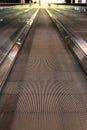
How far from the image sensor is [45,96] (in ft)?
13.0

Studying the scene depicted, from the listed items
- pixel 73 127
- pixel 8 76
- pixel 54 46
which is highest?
pixel 73 127

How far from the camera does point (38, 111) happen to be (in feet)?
11.2

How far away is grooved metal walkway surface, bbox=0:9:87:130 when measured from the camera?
123 inches

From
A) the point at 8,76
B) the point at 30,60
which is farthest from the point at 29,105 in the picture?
the point at 30,60

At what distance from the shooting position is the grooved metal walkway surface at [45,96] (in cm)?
313

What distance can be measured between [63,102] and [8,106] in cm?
65

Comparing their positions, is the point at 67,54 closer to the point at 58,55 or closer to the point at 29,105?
the point at 58,55

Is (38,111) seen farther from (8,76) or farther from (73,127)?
(8,76)

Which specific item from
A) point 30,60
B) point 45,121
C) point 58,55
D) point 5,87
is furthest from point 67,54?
point 45,121

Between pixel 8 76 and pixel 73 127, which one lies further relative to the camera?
pixel 8 76

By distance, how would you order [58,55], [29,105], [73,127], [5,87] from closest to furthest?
[73,127] → [29,105] → [5,87] → [58,55]

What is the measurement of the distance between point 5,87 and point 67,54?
2797mm

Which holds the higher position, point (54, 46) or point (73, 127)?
point (73, 127)

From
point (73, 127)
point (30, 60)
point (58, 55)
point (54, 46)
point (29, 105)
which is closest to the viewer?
point (73, 127)
